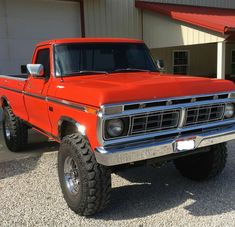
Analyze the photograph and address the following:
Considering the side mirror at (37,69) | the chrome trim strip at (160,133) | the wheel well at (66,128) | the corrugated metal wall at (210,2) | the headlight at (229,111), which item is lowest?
the wheel well at (66,128)

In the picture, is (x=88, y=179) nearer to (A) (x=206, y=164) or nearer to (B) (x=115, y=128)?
(B) (x=115, y=128)

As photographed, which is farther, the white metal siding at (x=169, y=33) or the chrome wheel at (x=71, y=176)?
the white metal siding at (x=169, y=33)

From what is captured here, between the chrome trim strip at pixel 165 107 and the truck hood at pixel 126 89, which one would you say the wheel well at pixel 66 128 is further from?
the chrome trim strip at pixel 165 107

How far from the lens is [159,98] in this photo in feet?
12.3

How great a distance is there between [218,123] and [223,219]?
110cm

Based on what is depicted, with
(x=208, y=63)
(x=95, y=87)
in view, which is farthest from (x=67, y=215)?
(x=208, y=63)

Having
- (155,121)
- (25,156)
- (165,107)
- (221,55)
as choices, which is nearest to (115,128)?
(155,121)

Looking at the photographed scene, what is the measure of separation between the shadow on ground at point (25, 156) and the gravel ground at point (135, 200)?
1.9 inches

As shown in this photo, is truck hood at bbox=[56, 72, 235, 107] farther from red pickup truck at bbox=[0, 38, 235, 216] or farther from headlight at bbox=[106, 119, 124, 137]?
headlight at bbox=[106, 119, 124, 137]

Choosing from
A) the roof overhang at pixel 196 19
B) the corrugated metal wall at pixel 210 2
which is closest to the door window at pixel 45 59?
the roof overhang at pixel 196 19

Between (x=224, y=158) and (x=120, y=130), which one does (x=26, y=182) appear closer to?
(x=120, y=130)

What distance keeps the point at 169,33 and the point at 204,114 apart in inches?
311

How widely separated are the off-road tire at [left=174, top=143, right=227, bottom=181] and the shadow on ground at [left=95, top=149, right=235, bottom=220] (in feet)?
0.36

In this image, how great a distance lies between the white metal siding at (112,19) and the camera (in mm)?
11641
